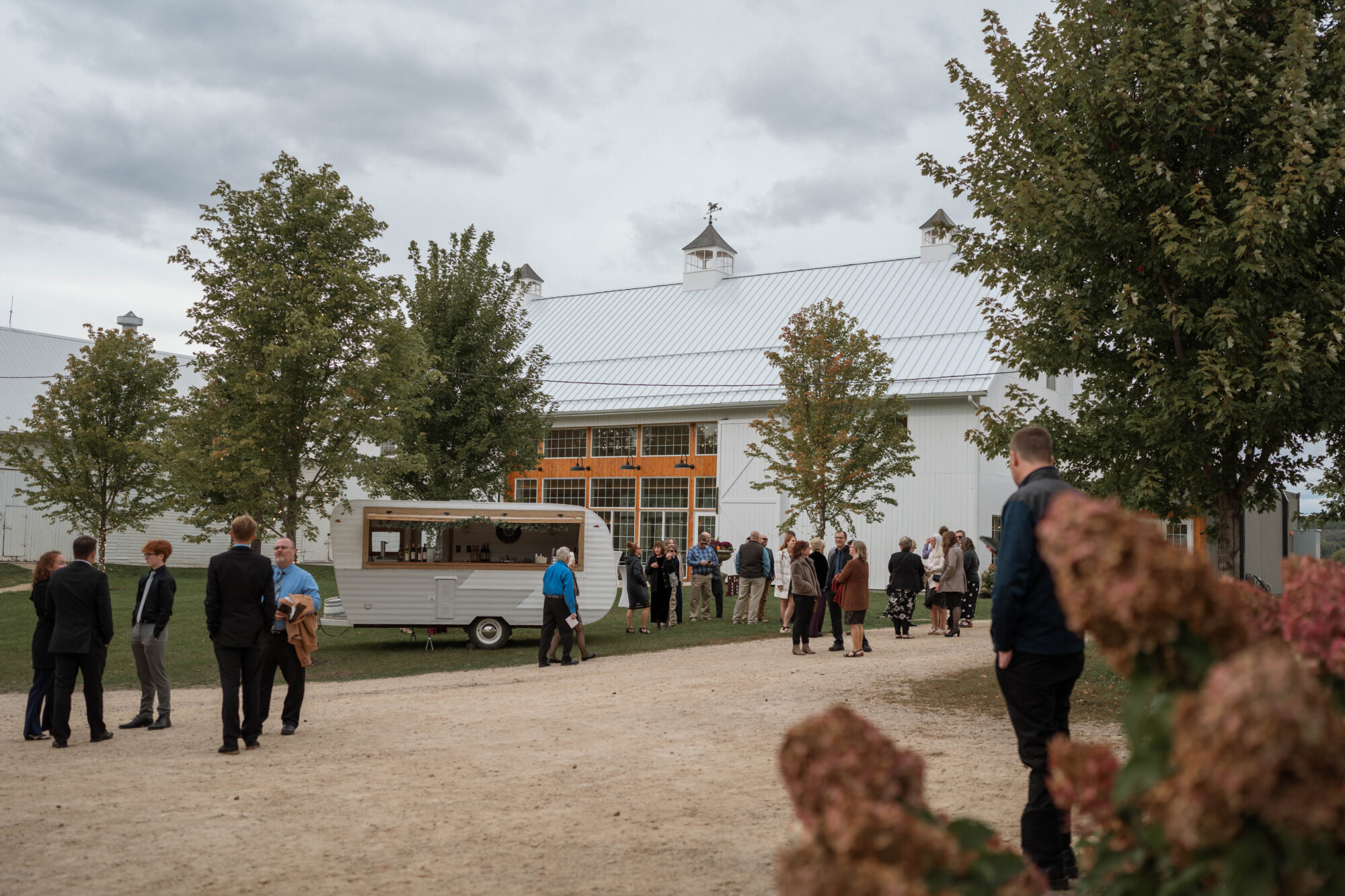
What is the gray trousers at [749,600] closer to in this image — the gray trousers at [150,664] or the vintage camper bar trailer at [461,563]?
the vintage camper bar trailer at [461,563]

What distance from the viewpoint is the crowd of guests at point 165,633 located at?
963 cm

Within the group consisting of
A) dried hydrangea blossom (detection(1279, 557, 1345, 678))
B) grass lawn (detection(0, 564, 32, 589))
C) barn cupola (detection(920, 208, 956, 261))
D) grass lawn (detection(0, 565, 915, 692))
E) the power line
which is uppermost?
barn cupola (detection(920, 208, 956, 261))

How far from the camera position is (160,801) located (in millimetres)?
7504

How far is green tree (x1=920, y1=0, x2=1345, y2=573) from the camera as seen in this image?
9.23 metres

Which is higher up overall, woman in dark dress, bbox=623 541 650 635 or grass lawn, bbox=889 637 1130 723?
woman in dark dress, bbox=623 541 650 635

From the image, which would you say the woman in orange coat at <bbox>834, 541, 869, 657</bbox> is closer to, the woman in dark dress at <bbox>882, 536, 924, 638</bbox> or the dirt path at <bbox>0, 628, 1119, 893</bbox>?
the woman in dark dress at <bbox>882, 536, 924, 638</bbox>

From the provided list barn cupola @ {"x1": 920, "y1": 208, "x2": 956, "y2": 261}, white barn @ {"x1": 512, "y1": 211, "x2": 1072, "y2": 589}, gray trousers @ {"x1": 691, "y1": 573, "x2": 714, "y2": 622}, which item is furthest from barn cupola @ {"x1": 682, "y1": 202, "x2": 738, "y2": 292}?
gray trousers @ {"x1": 691, "y1": 573, "x2": 714, "y2": 622}

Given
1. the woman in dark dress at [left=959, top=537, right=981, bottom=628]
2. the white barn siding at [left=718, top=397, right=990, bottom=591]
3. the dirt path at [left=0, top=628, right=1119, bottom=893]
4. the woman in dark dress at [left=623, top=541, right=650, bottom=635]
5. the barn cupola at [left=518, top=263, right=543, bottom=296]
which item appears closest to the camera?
the dirt path at [left=0, top=628, right=1119, bottom=893]

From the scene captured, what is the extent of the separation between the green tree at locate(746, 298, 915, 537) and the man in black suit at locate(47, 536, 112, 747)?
67.6 ft

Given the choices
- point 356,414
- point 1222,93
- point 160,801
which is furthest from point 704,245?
point 160,801

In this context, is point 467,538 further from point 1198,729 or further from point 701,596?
point 1198,729

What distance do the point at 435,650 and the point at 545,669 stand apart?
3.32m

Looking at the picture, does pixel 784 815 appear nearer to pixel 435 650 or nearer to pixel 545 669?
pixel 545 669

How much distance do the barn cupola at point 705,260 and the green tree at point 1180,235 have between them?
36.9 meters
